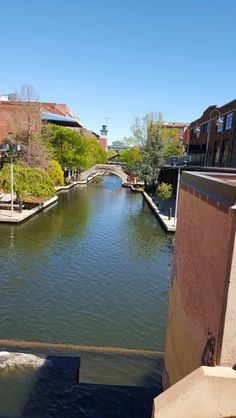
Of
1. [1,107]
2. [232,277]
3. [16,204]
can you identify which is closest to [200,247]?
[232,277]

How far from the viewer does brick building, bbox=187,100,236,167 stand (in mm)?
35919

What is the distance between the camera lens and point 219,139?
41.5 meters

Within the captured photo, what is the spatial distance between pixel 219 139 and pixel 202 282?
37.9 metres

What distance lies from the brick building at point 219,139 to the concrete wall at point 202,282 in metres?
24.3

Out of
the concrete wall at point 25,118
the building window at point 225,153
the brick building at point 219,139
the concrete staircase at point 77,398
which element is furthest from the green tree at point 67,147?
the concrete staircase at point 77,398

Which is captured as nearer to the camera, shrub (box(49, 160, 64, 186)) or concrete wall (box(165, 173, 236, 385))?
concrete wall (box(165, 173, 236, 385))

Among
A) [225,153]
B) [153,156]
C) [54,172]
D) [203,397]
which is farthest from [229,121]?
[203,397]

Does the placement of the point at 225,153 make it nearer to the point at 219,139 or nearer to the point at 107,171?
the point at 219,139

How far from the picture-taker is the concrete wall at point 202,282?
4824 mm

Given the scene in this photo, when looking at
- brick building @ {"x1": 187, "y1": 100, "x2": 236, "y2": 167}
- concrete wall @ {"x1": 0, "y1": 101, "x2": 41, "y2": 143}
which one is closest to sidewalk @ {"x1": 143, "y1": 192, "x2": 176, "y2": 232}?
brick building @ {"x1": 187, "y1": 100, "x2": 236, "y2": 167}

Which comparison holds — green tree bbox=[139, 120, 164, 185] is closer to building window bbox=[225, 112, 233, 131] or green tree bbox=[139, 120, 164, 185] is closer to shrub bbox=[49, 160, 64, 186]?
building window bbox=[225, 112, 233, 131]

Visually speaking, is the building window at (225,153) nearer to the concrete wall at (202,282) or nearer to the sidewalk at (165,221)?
the sidewalk at (165,221)

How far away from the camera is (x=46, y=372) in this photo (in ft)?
29.8

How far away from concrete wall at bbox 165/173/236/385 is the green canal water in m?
2.88
